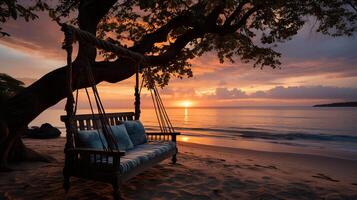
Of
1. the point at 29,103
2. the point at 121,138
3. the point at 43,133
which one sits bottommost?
the point at 43,133

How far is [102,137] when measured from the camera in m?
5.30

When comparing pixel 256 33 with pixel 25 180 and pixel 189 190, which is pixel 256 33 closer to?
pixel 189 190

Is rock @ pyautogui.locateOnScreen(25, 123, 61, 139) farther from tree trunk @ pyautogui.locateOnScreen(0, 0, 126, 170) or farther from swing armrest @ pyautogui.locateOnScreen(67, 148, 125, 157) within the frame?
swing armrest @ pyautogui.locateOnScreen(67, 148, 125, 157)

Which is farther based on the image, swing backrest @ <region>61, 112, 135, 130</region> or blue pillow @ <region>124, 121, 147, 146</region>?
blue pillow @ <region>124, 121, 147, 146</region>

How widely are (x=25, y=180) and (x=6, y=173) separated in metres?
0.92

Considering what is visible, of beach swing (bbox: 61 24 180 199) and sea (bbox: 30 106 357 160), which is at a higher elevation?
beach swing (bbox: 61 24 180 199)

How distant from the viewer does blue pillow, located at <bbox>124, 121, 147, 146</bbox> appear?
21.9 ft

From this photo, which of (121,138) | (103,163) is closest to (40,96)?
(121,138)

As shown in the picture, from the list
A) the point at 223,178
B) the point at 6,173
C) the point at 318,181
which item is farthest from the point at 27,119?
the point at 318,181

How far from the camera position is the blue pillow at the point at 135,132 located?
6660 mm

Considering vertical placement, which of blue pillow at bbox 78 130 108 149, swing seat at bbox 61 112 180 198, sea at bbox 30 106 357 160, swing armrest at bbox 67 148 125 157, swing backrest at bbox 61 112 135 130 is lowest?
sea at bbox 30 106 357 160

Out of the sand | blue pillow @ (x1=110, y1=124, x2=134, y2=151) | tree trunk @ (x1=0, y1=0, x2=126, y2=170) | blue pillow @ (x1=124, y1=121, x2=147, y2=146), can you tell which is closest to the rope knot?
tree trunk @ (x1=0, y1=0, x2=126, y2=170)

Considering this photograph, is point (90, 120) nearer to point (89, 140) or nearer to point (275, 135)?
point (89, 140)

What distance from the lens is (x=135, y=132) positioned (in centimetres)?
679
